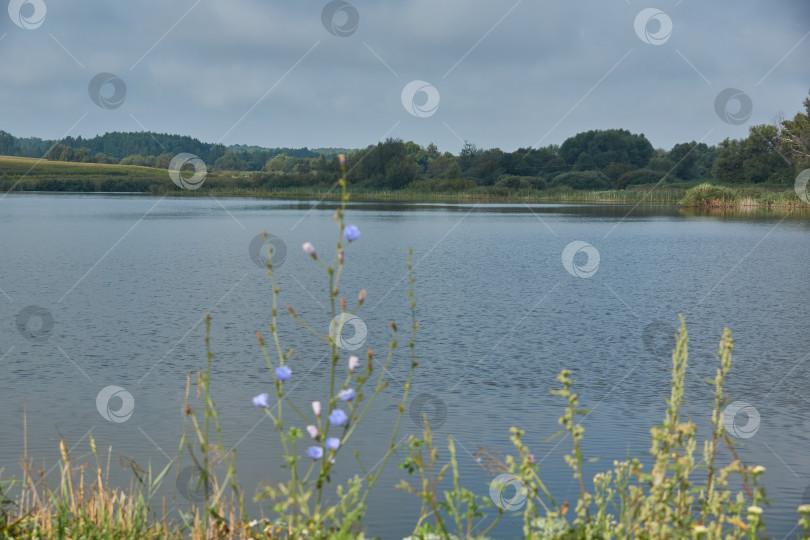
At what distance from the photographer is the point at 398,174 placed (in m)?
89.0

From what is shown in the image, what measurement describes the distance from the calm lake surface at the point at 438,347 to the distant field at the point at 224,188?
43.7m

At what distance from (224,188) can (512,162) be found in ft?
110

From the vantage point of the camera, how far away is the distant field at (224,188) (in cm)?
7525

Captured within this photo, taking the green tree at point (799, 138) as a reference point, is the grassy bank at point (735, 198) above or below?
below

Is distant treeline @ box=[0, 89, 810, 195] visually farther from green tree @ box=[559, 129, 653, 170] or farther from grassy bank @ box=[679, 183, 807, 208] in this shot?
grassy bank @ box=[679, 183, 807, 208]

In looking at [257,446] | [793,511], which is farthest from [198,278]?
[793,511]

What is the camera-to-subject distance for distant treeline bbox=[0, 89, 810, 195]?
77812 mm

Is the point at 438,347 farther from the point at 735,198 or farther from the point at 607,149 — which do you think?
the point at 607,149

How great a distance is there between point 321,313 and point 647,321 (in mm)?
4978

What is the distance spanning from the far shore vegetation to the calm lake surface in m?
42.9

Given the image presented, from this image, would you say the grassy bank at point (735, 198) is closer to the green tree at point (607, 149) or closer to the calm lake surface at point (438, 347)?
the calm lake surface at point (438, 347)

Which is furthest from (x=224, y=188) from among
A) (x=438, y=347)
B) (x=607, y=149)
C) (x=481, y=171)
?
(x=438, y=347)

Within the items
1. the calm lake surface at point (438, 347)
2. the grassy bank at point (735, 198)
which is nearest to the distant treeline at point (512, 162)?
the grassy bank at point (735, 198)

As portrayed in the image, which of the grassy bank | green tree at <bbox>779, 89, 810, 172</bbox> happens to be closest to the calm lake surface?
the grassy bank
